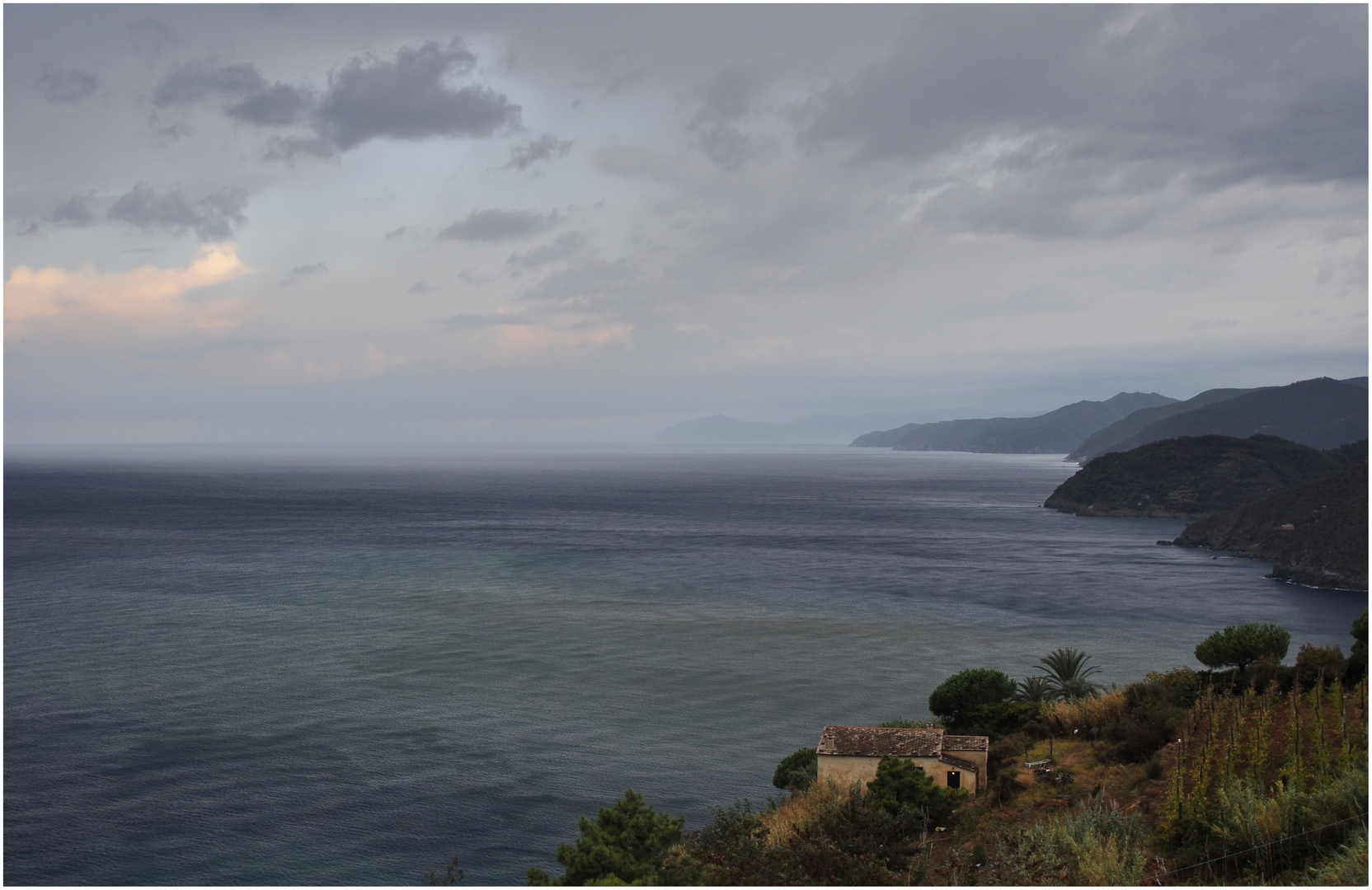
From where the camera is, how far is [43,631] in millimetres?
62312

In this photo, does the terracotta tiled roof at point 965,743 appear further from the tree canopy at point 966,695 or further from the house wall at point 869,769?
the tree canopy at point 966,695

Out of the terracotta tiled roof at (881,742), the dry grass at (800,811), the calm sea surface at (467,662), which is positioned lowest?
the calm sea surface at (467,662)

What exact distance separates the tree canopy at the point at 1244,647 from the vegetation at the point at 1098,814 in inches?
205

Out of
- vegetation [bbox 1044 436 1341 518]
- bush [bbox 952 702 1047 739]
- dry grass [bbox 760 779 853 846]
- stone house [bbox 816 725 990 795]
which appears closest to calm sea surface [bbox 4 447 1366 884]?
stone house [bbox 816 725 990 795]

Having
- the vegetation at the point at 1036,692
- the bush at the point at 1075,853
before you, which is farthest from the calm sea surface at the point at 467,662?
the bush at the point at 1075,853

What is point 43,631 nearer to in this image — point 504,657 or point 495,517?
point 504,657

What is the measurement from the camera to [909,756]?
1111 inches

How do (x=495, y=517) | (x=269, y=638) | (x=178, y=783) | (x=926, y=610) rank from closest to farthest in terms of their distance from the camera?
(x=178, y=783), (x=269, y=638), (x=926, y=610), (x=495, y=517)

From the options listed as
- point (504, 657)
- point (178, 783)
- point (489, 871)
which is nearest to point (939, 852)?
point (489, 871)

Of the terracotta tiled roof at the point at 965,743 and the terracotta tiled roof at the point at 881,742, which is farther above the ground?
the terracotta tiled roof at the point at 881,742

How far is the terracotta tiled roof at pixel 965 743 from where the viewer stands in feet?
96.7

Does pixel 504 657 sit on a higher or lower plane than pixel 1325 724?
lower

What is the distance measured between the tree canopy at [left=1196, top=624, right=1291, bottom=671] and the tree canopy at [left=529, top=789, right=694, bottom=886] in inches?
1214

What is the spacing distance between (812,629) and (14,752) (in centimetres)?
4753
